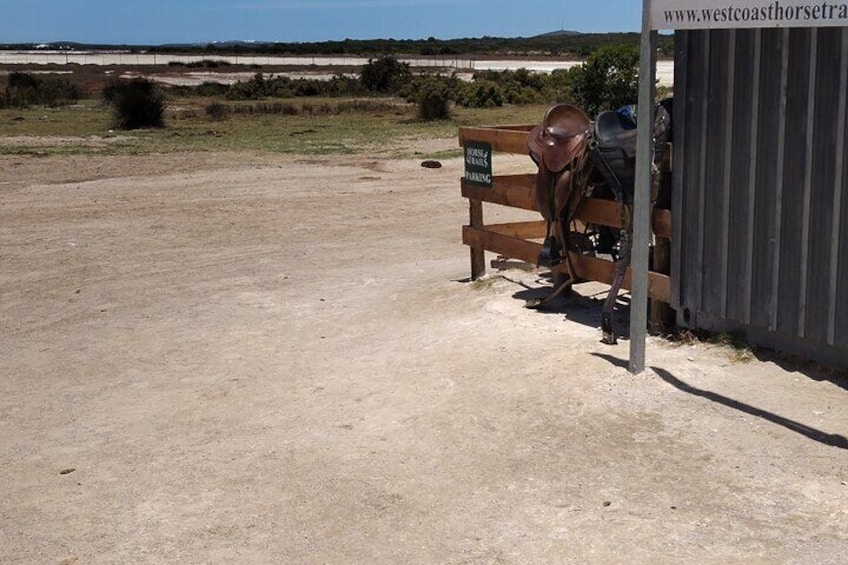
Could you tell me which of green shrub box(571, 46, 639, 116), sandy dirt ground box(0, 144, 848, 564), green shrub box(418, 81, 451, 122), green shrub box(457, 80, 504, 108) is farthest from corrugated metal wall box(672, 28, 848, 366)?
green shrub box(457, 80, 504, 108)

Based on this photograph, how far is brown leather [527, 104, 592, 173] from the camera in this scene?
8.22 meters

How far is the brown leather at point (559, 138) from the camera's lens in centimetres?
822

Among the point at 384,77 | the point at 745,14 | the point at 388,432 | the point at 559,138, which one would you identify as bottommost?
the point at 388,432

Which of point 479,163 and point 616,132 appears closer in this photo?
point 616,132

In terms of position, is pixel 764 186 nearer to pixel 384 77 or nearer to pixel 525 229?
pixel 525 229

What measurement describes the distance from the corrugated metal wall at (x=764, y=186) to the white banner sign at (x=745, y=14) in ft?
1.32

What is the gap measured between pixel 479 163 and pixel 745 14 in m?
3.75

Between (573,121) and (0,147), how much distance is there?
68.1 feet

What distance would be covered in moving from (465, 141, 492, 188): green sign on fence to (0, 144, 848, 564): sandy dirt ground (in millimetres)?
856

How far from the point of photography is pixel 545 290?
926 cm

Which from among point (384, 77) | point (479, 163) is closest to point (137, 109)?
point (479, 163)

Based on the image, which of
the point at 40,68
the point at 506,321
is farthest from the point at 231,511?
the point at 40,68

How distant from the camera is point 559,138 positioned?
8.33 m

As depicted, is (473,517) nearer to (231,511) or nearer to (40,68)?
(231,511)
